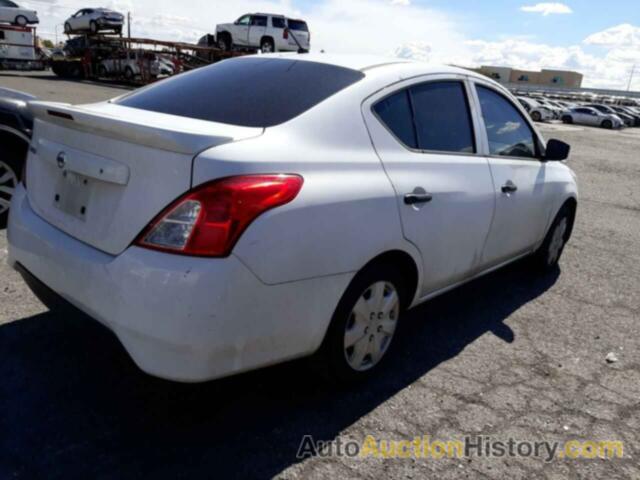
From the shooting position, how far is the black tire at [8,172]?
4531 mm

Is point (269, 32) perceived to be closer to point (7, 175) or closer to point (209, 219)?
point (7, 175)

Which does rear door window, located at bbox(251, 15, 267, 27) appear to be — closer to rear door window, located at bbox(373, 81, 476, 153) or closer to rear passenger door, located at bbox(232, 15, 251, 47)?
rear passenger door, located at bbox(232, 15, 251, 47)

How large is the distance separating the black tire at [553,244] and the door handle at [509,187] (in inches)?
43.2

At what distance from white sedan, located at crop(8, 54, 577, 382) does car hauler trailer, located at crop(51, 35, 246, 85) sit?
70.0 feet

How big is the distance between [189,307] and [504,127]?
9.11 ft

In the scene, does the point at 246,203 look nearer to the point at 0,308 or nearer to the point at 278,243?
the point at 278,243

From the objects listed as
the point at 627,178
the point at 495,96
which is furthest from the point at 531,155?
the point at 627,178

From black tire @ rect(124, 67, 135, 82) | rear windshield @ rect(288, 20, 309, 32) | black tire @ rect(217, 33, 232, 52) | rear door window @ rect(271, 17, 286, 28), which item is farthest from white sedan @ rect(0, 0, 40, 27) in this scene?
rear windshield @ rect(288, 20, 309, 32)

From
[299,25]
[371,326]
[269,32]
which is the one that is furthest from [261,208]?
[299,25]

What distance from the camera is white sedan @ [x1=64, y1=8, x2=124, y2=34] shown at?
26719 mm

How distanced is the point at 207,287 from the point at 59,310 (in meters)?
0.89

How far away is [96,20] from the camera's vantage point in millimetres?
26594

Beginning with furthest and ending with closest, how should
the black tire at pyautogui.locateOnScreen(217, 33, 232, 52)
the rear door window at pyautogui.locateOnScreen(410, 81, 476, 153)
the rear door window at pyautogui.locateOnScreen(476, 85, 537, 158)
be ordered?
1. the black tire at pyautogui.locateOnScreen(217, 33, 232, 52)
2. the rear door window at pyautogui.locateOnScreen(476, 85, 537, 158)
3. the rear door window at pyautogui.locateOnScreen(410, 81, 476, 153)

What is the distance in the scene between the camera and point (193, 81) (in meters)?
3.02
